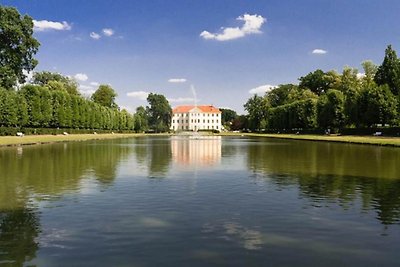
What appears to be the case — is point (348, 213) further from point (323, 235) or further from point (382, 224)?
point (323, 235)

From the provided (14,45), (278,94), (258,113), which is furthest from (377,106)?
(278,94)

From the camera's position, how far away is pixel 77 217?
10.4 meters

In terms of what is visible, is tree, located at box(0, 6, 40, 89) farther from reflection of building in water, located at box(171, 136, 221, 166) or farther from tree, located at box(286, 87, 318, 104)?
tree, located at box(286, 87, 318, 104)

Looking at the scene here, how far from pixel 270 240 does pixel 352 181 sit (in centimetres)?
976

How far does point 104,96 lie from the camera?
152625mm

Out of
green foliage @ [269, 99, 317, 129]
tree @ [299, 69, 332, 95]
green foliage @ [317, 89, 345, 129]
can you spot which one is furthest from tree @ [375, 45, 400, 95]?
tree @ [299, 69, 332, 95]

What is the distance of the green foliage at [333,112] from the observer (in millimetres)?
89750

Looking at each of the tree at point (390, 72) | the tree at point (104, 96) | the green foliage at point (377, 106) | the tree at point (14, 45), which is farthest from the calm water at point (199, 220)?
the tree at point (104, 96)

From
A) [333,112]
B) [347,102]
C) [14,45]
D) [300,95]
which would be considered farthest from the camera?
[300,95]

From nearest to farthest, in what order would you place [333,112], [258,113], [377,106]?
[377,106] < [333,112] < [258,113]

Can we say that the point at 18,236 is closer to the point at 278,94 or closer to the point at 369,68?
the point at 369,68

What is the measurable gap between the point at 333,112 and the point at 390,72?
1522 cm

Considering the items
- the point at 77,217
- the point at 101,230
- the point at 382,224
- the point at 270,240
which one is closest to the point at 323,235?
the point at 270,240

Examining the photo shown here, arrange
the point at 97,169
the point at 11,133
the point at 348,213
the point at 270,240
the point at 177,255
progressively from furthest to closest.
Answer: the point at 11,133 < the point at 97,169 < the point at 348,213 < the point at 270,240 < the point at 177,255
